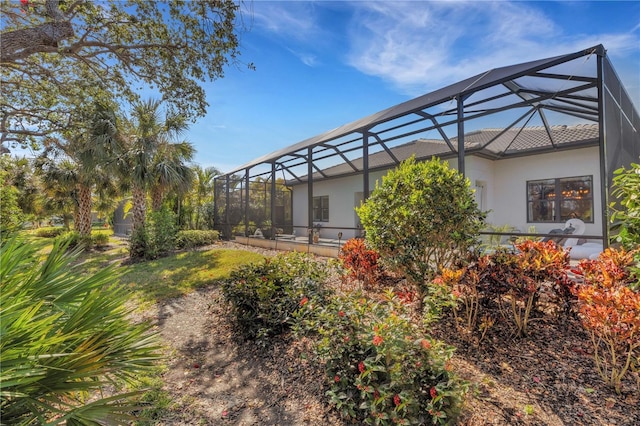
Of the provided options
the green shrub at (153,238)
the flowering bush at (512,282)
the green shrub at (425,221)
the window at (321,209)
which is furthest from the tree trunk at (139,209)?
the flowering bush at (512,282)

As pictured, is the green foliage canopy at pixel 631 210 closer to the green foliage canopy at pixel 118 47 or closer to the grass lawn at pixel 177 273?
the green foliage canopy at pixel 118 47

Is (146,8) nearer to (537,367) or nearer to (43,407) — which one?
(43,407)

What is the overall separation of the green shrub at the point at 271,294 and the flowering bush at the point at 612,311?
8.23ft

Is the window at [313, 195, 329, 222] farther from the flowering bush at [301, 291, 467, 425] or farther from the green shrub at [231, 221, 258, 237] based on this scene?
the flowering bush at [301, 291, 467, 425]

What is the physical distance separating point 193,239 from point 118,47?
8413mm

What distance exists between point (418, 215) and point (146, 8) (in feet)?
21.5

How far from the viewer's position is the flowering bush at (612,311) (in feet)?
6.75

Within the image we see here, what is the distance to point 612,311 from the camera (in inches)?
83.0

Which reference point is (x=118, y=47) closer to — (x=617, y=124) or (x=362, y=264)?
(x=362, y=264)

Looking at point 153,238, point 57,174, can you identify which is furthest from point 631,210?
point 57,174

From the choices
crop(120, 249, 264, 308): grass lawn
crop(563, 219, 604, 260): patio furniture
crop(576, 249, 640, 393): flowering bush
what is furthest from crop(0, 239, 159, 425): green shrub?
crop(563, 219, 604, 260): patio furniture

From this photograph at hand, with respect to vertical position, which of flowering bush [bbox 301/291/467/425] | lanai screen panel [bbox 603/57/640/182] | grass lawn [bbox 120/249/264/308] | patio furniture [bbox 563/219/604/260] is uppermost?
lanai screen panel [bbox 603/57/640/182]

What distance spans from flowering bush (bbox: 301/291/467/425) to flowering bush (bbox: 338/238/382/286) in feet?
5.40

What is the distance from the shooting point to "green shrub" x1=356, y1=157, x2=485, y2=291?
353 centimetres
